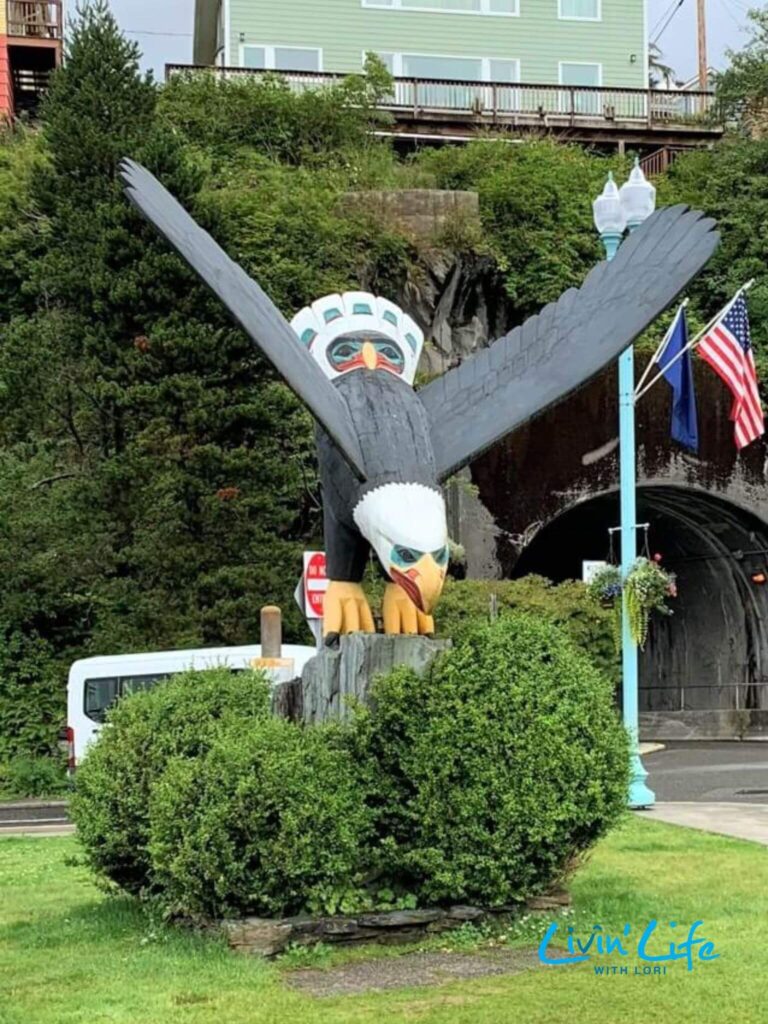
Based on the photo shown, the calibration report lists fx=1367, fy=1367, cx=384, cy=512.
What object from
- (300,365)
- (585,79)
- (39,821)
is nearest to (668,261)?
(300,365)

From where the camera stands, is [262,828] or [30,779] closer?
[262,828]

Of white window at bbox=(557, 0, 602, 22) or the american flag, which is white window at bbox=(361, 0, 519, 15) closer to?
white window at bbox=(557, 0, 602, 22)

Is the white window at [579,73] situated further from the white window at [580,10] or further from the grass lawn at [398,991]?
the grass lawn at [398,991]

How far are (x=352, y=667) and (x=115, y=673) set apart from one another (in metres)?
12.9

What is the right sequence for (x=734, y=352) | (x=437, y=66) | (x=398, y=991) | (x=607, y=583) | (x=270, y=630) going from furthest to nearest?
1. (x=437, y=66)
2. (x=734, y=352)
3. (x=270, y=630)
4. (x=607, y=583)
5. (x=398, y=991)

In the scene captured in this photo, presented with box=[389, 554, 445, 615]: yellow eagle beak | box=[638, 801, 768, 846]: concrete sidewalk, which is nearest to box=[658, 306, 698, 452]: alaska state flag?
box=[638, 801, 768, 846]: concrete sidewalk

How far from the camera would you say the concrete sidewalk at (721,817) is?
1144 centimetres

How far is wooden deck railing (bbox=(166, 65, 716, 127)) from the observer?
32953mm

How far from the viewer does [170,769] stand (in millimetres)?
7250

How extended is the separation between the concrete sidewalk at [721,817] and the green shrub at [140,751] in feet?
15.6

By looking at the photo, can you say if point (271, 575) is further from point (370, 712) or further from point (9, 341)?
point (370, 712)

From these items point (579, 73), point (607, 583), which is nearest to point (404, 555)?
point (607, 583)

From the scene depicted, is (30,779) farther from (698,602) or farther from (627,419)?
(698,602)

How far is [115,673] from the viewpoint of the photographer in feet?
65.3
